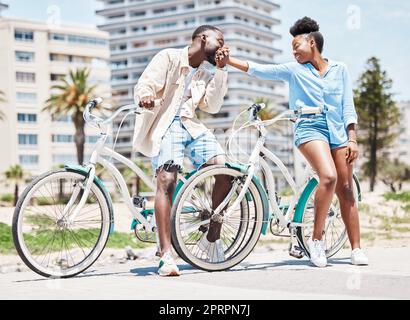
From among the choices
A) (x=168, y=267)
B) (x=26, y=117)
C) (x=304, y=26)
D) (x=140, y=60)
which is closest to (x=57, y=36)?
(x=26, y=117)

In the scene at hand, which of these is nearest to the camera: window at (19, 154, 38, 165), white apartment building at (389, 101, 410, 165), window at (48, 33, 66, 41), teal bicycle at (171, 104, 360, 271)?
teal bicycle at (171, 104, 360, 271)

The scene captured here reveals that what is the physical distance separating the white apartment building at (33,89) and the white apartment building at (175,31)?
24.9 metres

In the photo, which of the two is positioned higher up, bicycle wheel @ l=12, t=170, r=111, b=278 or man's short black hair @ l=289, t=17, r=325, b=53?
man's short black hair @ l=289, t=17, r=325, b=53

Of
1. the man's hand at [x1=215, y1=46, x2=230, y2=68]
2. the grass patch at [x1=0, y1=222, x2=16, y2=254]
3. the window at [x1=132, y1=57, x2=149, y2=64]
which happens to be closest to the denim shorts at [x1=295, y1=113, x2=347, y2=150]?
the man's hand at [x1=215, y1=46, x2=230, y2=68]

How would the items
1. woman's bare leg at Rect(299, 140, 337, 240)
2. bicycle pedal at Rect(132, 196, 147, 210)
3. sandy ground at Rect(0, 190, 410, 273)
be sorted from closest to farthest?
bicycle pedal at Rect(132, 196, 147, 210) < woman's bare leg at Rect(299, 140, 337, 240) < sandy ground at Rect(0, 190, 410, 273)

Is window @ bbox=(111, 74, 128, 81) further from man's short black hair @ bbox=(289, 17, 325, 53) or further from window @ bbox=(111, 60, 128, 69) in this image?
man's short black hair @ bbox=(289, 17, 325, 53)

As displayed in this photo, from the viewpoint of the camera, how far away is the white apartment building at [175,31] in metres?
130

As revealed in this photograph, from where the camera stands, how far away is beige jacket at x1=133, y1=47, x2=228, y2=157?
17.3 feet

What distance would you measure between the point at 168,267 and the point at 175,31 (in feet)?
428

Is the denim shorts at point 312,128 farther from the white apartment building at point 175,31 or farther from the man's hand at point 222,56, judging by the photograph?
the white apartment building at point 175,31

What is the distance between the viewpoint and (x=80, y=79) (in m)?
57.1

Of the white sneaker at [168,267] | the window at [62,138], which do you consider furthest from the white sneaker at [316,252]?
the window at [62,138]

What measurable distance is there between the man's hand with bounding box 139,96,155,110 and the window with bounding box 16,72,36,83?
9467cm

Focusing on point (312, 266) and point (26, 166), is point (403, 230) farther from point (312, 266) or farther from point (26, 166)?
point (26, 166)
